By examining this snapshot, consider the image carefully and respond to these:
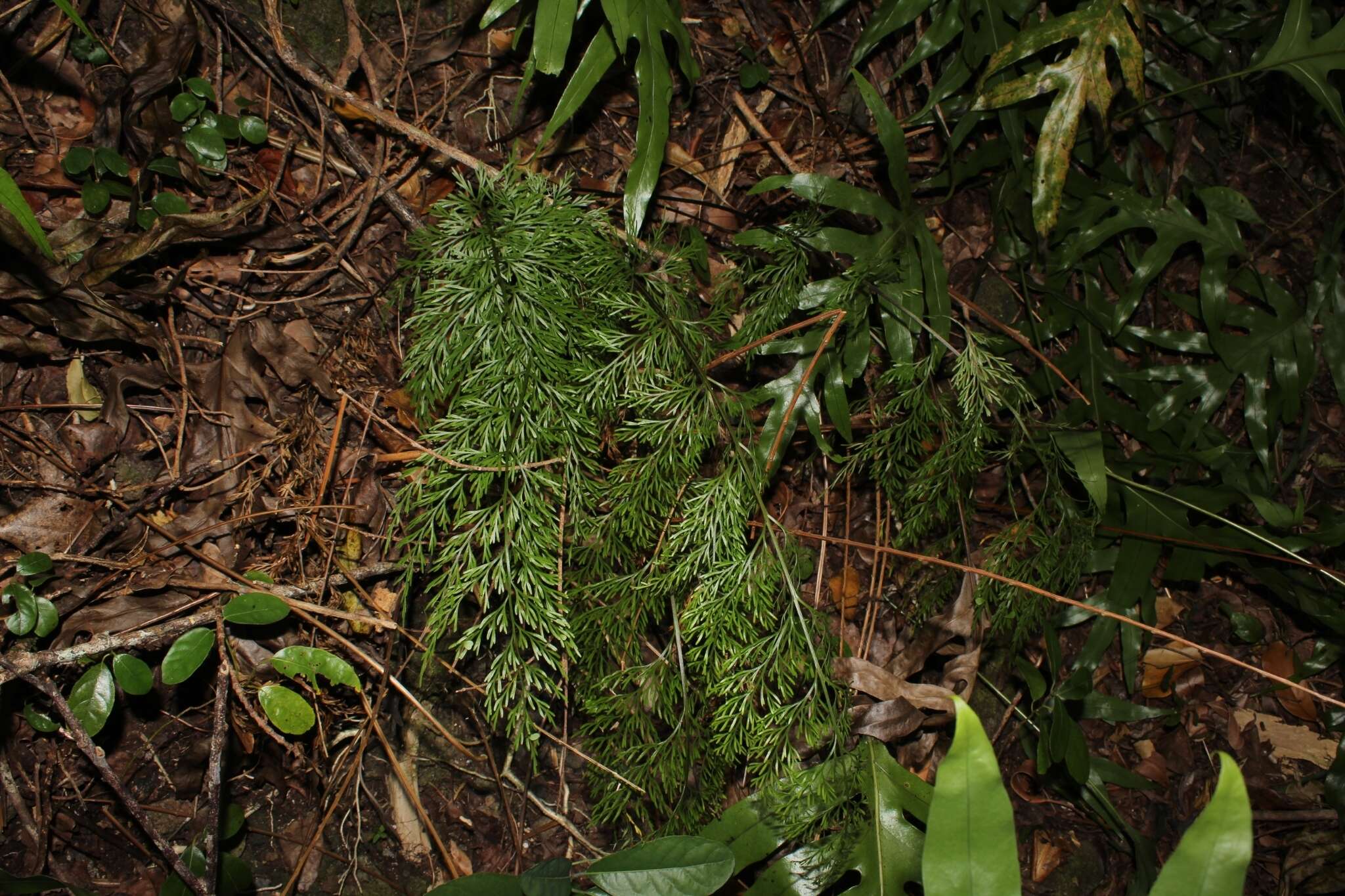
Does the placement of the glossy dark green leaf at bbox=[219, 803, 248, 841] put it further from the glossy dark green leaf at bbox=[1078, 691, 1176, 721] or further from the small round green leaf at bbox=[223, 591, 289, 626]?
the glossy dark green leaf at bbox=[1078, 691, 1176, 721]

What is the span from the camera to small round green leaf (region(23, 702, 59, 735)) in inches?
64.6

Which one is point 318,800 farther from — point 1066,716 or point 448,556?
point 1066,716

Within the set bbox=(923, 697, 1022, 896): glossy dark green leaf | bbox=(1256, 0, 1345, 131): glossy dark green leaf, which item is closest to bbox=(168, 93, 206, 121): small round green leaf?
bbox=(923, 697, 1022, 896): glossy dark green leaf

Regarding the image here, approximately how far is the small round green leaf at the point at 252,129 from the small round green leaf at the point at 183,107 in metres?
0.09

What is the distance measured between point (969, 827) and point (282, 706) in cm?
126

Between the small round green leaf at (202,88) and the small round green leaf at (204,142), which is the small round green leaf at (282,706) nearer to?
the small round green leaf at (204,142)

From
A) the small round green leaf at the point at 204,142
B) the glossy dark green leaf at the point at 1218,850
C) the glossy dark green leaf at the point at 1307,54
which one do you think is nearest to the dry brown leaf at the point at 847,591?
the glossy dark green leaf at the point at 1218,850

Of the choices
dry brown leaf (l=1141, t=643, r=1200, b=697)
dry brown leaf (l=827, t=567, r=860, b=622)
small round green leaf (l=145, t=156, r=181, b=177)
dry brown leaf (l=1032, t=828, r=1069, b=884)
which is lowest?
dry brown leaf (l=1032, t=828, r=1069, b=884)

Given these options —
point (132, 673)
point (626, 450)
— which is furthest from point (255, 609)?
point (626, 450)

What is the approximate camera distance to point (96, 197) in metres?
1.79

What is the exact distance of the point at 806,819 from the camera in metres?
1.68

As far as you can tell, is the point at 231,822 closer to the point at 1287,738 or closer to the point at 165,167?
the point at 165,167

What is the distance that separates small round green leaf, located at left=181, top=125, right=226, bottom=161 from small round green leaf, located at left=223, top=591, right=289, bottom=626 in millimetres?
1003

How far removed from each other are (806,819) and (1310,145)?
274 centimetres
